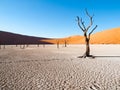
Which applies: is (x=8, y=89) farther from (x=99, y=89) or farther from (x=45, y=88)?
(x=99, y=89)

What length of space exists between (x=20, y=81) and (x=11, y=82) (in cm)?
36

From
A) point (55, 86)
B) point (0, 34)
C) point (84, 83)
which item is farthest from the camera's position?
point (0, 34)

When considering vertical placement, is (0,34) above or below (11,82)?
above

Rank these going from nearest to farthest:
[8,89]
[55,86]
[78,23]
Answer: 1. [8,89]
2. [55,86]
3. [78,23]

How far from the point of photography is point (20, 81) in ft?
18.8

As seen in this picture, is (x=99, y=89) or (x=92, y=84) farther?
(x=92, y=84)

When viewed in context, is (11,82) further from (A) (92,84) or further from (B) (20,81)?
(A) (92,84)

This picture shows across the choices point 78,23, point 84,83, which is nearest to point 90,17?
point 78,23

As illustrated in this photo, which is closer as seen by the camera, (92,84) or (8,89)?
(8,89)

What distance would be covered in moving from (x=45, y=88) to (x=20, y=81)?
1.38 metres

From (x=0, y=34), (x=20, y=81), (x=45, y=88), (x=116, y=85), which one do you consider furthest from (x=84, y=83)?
(x=0, y=34)

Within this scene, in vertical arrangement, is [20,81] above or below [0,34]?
below

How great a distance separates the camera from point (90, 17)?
15.4 meters

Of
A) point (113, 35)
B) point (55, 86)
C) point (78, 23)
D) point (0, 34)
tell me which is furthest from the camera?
point (0, 34)
